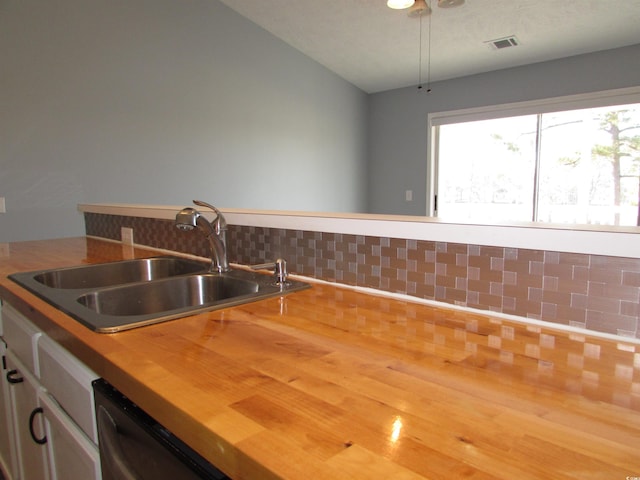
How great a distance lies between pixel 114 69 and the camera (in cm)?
315

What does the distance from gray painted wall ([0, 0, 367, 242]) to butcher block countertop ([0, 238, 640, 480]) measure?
2.25 metres

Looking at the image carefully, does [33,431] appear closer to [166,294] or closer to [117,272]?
[166,294]

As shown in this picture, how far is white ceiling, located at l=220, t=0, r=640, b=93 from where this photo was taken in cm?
334

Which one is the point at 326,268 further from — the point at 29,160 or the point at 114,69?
the point at 114,69

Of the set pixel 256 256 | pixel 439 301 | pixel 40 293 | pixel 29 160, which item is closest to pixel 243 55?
pixel 29 160

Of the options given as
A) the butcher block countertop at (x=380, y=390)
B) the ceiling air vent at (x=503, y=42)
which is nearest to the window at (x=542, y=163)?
the ceiling air vent at (x=503, y=42)

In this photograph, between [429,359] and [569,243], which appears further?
[569,243]

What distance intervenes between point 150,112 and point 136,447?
3.22 metres

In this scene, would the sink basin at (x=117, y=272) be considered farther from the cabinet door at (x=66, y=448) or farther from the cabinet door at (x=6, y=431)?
the cabinet door at (x=66, y=448)

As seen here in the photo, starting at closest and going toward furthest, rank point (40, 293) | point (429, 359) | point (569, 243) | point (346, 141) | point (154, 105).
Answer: point (429, 359), point (569, 243), point (40, 293), point (154, 105), point (346, 141)

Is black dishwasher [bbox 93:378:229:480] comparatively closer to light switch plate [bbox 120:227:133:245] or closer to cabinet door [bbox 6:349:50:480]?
cabinet door [bbox 6:349:50:480]

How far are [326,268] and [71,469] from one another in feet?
2.64

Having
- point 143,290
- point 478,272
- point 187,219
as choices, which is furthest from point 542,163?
point 143,290

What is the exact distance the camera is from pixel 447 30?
3.77 m
